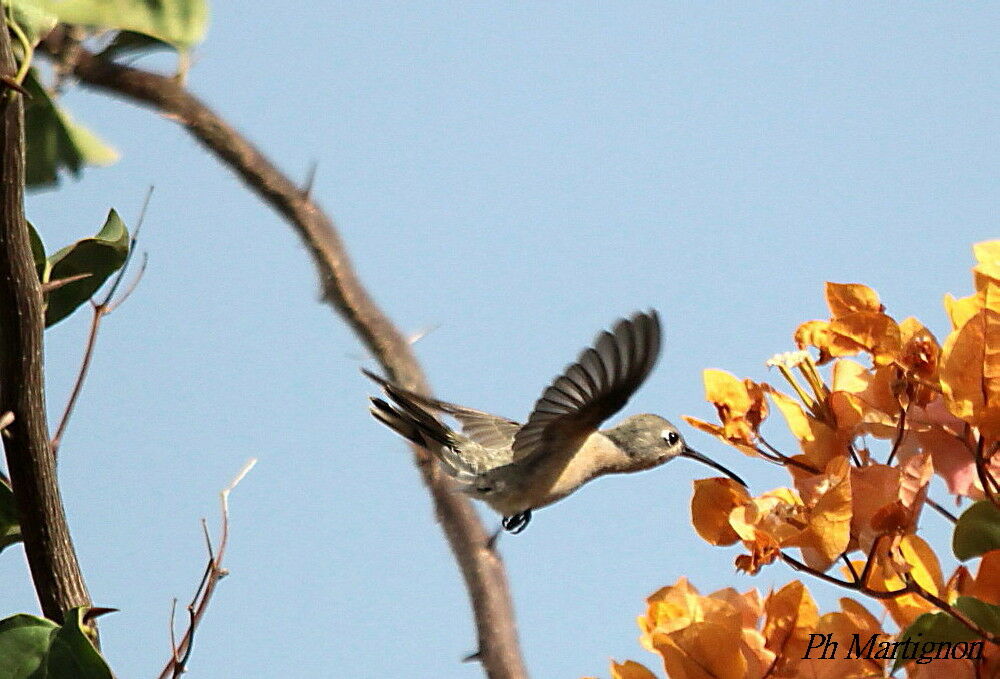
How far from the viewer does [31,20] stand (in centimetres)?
136

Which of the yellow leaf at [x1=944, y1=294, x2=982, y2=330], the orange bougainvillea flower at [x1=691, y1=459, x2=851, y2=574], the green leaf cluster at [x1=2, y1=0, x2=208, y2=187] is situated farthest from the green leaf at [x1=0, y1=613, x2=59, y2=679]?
the green leaf cluster at [x1=2, y1=0, x2=208, y2=187]

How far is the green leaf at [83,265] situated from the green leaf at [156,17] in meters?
0.88

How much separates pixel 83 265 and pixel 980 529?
1.01m

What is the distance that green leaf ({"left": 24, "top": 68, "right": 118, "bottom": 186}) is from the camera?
227cm

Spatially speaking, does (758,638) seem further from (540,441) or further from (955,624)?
(540,441)

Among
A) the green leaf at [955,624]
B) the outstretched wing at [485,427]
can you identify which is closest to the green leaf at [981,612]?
the green leaf at [955,624]

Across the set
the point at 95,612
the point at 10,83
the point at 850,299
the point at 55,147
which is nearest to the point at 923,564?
the point at 850,299

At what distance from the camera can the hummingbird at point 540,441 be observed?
2494 mm

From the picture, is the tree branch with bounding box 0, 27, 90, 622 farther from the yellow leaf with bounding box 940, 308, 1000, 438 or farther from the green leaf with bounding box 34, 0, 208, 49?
the green leaf with bounding box 34, 0, 208, 49

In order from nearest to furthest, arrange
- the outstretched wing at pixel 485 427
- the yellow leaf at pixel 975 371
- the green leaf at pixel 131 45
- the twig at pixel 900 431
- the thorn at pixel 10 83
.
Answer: the thorn at pixel 10 83 → the yellow leaf at pixel 975 371 → the twig at pixel 900 431 → the green leaf at pixel 131 45 → the outstretched wing at pixel 485 427

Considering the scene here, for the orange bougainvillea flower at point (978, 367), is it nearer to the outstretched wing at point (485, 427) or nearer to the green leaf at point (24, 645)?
the green leaf at point (24, 645)

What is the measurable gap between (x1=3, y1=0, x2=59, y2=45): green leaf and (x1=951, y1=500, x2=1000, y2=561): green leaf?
1.10 metres

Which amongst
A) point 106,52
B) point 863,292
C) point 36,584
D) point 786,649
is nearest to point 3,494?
point 36,584

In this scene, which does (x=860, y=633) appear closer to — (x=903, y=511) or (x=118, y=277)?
(x=903, y=511)
